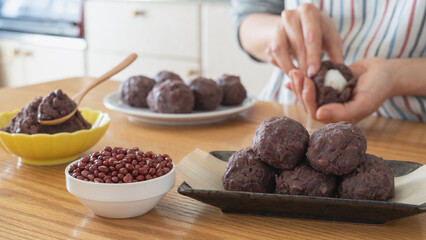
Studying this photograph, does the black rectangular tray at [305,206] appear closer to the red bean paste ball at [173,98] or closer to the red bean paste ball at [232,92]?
the red bean paste ball at [173,98]

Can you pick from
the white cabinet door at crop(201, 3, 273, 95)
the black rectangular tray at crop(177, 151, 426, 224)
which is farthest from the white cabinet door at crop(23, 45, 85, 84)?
the black rectangular tray at crop(177, 151, 426, 224)

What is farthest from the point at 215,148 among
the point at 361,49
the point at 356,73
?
the point at 361,49

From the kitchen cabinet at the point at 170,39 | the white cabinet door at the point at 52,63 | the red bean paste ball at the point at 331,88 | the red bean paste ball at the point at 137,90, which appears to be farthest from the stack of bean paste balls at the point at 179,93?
the white cabinet door at the point at 52,63

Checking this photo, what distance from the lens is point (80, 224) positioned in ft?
2.44

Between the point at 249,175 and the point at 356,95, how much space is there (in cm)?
59

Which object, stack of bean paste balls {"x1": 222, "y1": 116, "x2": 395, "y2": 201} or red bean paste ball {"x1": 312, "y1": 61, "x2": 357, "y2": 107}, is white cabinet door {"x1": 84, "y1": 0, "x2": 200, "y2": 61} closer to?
red bean paste ball {"x1": 312, "y1": 61, "x2": 357, "y2": 107}

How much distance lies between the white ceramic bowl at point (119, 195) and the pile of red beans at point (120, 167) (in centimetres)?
1

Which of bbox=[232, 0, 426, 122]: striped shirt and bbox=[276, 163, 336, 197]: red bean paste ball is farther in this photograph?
bbox=[232, 0, 426, 122]: striped shirt

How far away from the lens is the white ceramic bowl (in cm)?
73

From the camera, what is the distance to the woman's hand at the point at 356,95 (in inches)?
47.7

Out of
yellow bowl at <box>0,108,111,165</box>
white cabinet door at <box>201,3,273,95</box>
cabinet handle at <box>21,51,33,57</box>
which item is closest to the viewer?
yellow bowl at <box>0,108,111,165</box>

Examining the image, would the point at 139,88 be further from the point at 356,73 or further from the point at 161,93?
the point at 356,73

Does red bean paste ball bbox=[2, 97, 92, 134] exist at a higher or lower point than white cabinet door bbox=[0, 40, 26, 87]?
higher

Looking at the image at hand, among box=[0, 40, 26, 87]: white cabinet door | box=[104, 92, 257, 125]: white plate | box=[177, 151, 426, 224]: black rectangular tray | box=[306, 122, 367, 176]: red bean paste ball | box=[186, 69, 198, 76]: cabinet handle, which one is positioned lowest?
box=[0, 40, 26, 87]: white cabinet door
